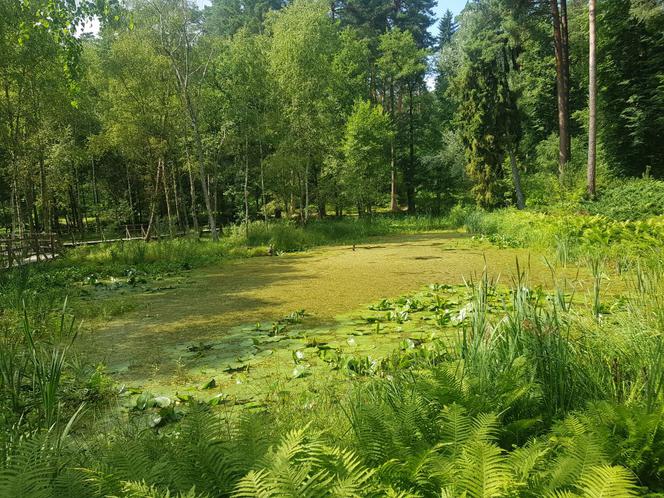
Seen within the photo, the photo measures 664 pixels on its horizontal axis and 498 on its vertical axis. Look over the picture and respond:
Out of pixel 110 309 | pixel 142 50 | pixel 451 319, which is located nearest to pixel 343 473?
pixel 451 319

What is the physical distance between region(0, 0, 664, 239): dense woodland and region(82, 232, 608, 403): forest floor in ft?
27.9

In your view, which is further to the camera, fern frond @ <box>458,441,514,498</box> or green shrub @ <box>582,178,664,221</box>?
green shrub @ <box>582,178,664,221</box>

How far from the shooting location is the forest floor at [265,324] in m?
3.85

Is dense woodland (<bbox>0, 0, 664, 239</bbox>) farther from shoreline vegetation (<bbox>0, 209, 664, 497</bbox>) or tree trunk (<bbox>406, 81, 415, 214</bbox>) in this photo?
shoreline vegetation (<bbox>0, 209, 664, 497</bbox>)

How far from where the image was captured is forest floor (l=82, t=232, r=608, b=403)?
3.85m

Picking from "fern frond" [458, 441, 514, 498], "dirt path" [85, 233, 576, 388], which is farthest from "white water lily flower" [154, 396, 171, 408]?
"fern frond" [458, 441, 514, 498]

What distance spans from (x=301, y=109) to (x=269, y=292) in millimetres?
13846

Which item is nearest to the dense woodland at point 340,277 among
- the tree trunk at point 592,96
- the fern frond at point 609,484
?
the fern frond at point 609,484

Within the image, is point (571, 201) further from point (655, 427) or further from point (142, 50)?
point (142, 50)

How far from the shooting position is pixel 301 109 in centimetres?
1959

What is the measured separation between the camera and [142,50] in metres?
16.4

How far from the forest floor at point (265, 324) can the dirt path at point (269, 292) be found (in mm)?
20

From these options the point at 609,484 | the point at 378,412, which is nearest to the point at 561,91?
the point at 378,412

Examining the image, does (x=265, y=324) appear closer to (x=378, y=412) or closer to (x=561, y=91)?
(x=378, y=412)
